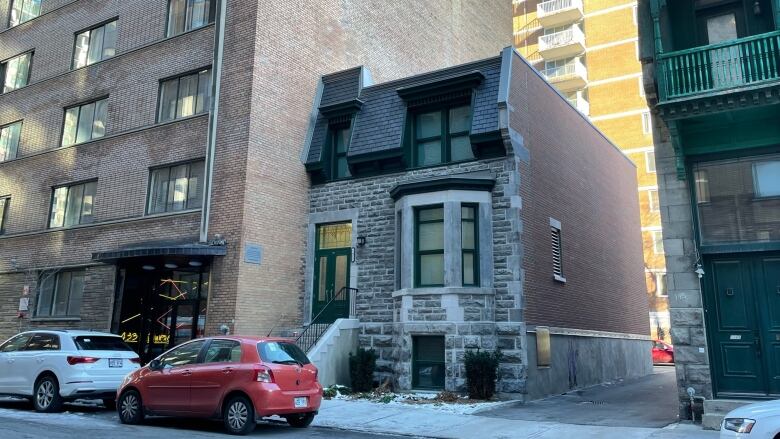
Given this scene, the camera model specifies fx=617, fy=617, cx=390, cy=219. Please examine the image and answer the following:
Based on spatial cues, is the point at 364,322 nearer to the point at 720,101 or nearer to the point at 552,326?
the point at 552,326

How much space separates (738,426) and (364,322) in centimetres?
1161

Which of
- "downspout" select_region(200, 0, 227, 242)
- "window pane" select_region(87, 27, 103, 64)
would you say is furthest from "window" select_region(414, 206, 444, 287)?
"window pane" select_region(87, 27, 103, 64)

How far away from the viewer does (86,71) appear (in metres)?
23.7

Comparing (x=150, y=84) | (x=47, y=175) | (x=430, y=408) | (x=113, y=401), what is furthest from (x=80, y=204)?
(x=430, y=408)

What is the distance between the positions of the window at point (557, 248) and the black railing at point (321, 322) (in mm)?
6005

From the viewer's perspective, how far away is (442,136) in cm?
1789

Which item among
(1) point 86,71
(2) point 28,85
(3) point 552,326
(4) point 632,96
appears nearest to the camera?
(3) point 552,326

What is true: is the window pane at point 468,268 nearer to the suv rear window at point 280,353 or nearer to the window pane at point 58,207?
the suv rear window at point 280,353

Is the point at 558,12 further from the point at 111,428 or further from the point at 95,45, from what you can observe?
the point at 111,428

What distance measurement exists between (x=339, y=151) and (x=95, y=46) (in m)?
11.6

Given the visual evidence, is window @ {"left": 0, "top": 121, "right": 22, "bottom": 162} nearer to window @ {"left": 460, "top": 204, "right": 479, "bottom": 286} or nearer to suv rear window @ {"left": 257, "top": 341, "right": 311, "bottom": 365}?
window @ {"left": 460, "top": 204, "right": 479, "bottom": 286}

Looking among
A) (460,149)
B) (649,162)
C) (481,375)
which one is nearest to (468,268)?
(481,375)

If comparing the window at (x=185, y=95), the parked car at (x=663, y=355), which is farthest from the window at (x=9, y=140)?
the parked car at (x=663, y=355)

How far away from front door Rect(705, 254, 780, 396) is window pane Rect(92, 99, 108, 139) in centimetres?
2039
